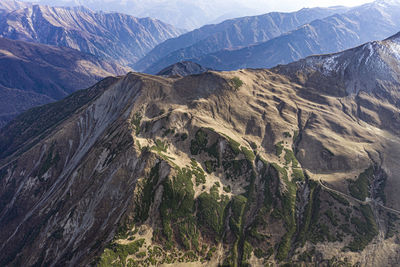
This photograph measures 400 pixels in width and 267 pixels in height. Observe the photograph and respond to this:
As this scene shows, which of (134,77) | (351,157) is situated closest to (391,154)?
(351,157)

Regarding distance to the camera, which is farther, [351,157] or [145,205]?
[351,157]

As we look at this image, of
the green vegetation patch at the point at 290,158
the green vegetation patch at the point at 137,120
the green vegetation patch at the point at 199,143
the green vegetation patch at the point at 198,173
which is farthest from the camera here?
the green vegetation patch at the point at 290,158

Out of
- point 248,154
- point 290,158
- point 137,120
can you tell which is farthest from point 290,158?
point 137,120

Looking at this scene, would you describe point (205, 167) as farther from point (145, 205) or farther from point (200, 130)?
point (145, 205)

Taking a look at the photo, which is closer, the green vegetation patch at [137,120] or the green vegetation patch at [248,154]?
the green vegetation patch at [248,154]

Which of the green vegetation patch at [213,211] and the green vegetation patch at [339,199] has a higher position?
the green vegetation patch at [213,211]

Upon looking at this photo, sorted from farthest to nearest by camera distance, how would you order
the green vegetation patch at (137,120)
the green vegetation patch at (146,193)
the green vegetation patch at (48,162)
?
the green vegetation patch at (48,162), the green vegetation patch at (137,120), the green vegetation patch at (146,193)

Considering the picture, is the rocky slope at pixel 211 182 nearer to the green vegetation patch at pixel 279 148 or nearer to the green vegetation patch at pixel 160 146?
the green vegetation patch at pixel 160 146

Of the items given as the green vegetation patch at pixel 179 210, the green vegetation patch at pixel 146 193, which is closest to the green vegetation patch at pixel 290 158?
the green vegetation patch at pixel 179 210
